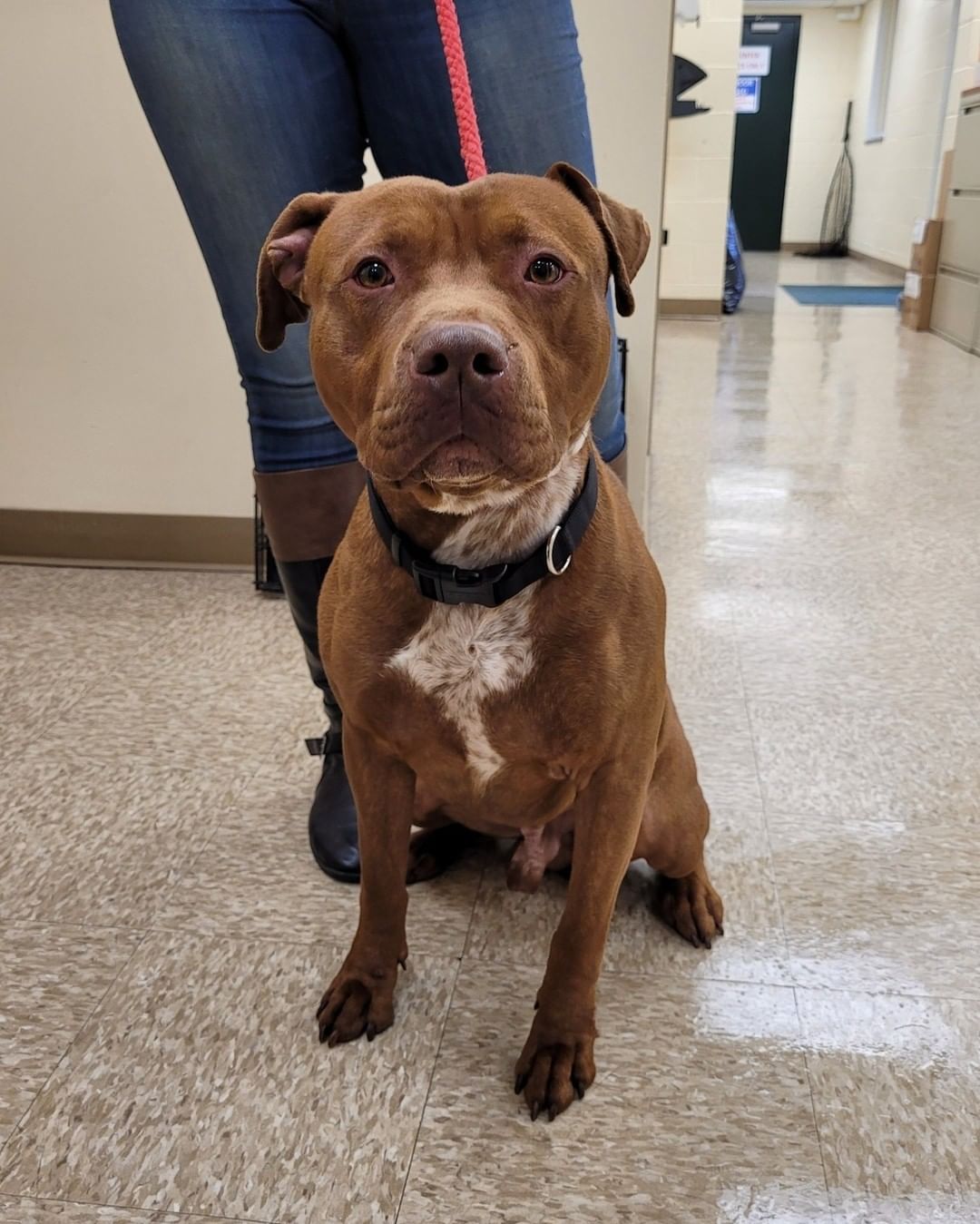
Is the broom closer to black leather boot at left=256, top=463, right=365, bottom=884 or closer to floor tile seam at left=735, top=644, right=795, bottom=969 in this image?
floor tile seam at left=735, top=644, right=795, bottom=969

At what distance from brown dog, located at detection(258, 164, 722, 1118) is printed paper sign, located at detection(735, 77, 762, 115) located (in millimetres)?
13185

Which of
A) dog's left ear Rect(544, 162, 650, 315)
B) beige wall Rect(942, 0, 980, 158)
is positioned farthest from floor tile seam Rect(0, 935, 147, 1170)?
beige wall Rect(942, 0, 980, 158)

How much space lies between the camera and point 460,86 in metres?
1.16

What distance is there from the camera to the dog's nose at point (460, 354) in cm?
84

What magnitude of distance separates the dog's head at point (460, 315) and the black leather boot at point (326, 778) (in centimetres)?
53

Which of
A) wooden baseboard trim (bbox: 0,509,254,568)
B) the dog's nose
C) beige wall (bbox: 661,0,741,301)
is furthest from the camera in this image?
beige wall (bbox: 661,0,741,301)

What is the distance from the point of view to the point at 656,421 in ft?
14.3

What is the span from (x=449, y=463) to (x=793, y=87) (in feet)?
45.3

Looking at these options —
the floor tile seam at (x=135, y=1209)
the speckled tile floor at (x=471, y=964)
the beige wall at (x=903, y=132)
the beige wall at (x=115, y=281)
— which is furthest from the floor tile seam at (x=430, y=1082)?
the beige wall at (x=903, y=132)

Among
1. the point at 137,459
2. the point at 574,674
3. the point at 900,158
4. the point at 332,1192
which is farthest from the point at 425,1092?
the point at 900,158

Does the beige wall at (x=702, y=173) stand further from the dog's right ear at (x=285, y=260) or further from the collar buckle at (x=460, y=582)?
the collar buckle at (x=460, y=582)

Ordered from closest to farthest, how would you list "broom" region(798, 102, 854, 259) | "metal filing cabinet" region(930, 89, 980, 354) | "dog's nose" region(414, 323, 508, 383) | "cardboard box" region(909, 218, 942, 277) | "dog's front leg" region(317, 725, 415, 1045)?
"dog's nose" region(414, 323, 508, 383) → "dog's front leg" region(317, 725, 415, 1045) → "metal filing cabinet" region(930, 89, 980, 354) → "cardboard box" region(909, 218, 942, 277) → "broom" region(798, 102, 854, 259)

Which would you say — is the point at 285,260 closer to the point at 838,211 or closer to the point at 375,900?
the point at 375,900

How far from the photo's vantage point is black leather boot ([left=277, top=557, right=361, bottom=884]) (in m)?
1.49
